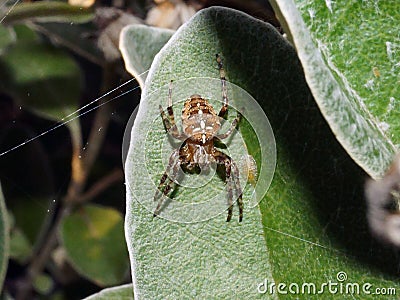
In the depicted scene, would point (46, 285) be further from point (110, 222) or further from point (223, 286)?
point (223, 286)

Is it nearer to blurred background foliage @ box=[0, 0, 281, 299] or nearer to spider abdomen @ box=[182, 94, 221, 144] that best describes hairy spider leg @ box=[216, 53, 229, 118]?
spider abdomen @ box=[182, 94, 221, 144]

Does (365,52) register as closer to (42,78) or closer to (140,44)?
(140,44)

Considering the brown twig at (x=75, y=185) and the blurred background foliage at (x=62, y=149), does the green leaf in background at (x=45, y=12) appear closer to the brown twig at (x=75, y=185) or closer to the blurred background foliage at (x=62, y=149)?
the blurred background foliage at (x=62, y=149)

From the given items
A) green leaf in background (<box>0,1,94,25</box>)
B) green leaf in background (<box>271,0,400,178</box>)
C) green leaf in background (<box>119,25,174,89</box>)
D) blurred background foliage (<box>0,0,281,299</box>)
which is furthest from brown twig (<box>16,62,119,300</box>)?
green leaf in background (<box>271,0,400,178</box>)

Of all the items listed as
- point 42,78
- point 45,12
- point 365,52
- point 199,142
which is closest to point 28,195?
point 42,78

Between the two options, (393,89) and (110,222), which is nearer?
(393,89)

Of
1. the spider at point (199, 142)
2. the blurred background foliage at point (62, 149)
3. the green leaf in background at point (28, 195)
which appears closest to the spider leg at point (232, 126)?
the spider at point (199, 142)

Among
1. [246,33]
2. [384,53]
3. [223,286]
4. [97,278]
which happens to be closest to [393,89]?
[384,53]
